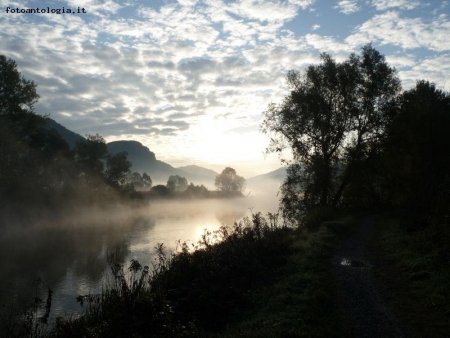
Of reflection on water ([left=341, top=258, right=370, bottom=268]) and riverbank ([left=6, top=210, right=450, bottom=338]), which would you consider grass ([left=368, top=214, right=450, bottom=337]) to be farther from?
reflection on water ([left=341, top=258, right=370, bottom=268])

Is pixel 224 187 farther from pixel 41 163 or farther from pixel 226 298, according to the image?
pixel 226 298

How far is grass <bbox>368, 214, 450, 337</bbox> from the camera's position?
793cm

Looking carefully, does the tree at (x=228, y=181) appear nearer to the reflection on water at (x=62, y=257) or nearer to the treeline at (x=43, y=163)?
the treeline at (x=43, y=163)

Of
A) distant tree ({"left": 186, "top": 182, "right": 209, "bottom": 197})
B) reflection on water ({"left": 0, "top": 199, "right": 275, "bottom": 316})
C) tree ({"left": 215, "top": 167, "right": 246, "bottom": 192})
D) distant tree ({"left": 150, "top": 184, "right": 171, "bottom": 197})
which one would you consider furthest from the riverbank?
tree ({"left": 215, "top": 167, "right": 246, "bottom": 192})

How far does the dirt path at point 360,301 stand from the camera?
25.5 feet

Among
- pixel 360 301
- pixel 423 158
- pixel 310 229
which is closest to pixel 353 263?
pixel 360 301

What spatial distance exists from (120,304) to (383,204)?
3469 centimetres

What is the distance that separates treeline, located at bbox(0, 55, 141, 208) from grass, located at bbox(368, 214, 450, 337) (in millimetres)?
43224

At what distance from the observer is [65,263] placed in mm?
26391

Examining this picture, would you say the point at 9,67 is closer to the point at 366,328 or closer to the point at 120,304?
the point at 120,304

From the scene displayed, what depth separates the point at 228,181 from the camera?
495 ft

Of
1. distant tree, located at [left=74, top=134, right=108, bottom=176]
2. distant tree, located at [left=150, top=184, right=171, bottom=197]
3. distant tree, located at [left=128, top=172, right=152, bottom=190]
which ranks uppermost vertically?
distant tree, located at [left=74, top=134, right=108, bottom=176]

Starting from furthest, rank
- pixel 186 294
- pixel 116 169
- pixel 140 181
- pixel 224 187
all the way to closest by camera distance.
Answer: pixel 140 181
pixel 224 187
pixel 116 169
pixel 186 294

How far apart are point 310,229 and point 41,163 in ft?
151
